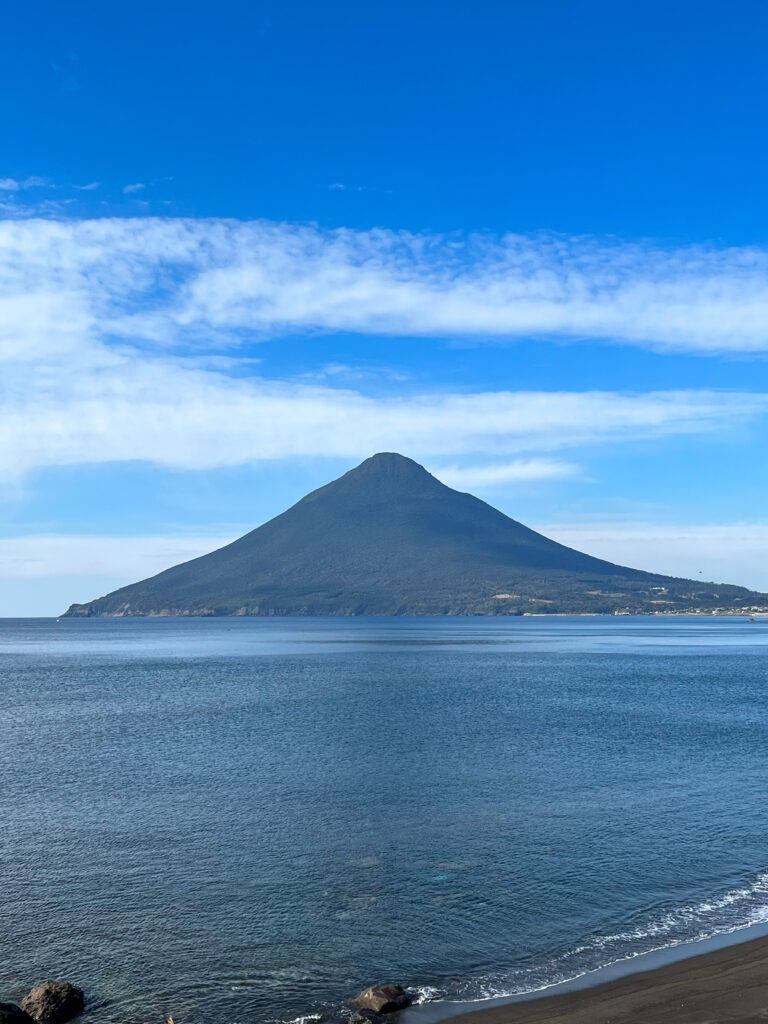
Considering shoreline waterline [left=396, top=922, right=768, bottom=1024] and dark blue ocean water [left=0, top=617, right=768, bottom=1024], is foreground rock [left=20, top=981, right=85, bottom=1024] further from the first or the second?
shoreline waterline [left=396, top=922, right=768, bottom=1024]

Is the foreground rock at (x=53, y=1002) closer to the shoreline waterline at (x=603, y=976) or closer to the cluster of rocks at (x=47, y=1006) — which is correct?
the cluster of rocks at (x=47, y=1006)

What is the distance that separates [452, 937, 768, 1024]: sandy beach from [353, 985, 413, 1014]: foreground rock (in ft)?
4.52

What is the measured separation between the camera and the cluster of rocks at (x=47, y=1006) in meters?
18.0

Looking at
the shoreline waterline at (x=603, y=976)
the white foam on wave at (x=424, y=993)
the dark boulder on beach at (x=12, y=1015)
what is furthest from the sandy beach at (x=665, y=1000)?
the dark boulder on beach at (x=12, y=1015)

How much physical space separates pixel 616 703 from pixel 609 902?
4999 centimetres

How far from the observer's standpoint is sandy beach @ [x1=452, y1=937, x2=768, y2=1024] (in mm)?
17578

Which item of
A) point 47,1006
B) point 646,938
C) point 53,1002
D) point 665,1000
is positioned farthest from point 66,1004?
point 646,938

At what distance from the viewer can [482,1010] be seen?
18.7 meters

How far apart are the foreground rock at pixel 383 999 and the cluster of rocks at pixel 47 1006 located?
6357mm

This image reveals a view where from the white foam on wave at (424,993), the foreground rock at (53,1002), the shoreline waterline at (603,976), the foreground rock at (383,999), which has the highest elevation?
the foreground rock at (53,1002)

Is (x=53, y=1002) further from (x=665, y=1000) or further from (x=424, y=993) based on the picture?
(x=665, y=1000)

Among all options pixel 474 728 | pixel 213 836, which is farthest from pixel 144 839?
pixel 474 728

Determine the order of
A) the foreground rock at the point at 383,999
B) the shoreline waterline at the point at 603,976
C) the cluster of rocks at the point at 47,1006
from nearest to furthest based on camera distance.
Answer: the cluster of rocks at the point at 47,1006 < the shoreline waterline at the point at 603,976 < the foreground rock at the point at 383,999

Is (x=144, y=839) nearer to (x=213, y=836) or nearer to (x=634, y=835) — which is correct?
(x=213, y=836)
